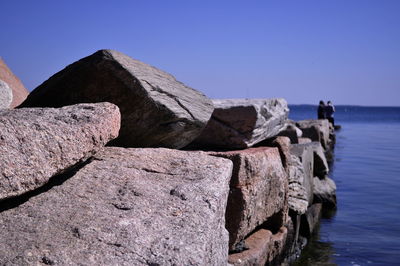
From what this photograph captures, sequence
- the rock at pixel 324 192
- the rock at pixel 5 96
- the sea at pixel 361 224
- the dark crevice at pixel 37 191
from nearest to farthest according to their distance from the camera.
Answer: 1. the dark crevice at pixel 37 191
2. the rock at pixel 5 96
3. the sea at pixel 361 224
4. the rock at pixel 324 192

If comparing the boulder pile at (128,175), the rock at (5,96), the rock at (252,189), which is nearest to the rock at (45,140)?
the boulder pile at (128,175)

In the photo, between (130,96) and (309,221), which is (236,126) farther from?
(309,221)

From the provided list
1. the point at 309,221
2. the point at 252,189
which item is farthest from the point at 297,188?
the point at 252,189

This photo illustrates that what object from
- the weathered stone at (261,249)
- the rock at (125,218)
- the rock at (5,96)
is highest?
the rock at (5,96)

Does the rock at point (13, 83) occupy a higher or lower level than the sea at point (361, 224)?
higher

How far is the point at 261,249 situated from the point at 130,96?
1870 millimetres

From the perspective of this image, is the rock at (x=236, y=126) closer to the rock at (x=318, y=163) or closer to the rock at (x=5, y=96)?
the rock at (x=5, y=96)

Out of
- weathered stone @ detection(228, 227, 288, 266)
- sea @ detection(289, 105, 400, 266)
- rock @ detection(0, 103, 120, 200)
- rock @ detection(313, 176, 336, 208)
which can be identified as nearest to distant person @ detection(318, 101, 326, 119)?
sea @ detection(289, 105, 400, 266)

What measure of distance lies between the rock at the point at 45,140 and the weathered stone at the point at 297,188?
11.0ft

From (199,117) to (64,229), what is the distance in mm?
1747

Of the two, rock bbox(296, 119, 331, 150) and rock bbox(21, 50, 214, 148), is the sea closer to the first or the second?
rock bbox(296, 119, 331, 150)

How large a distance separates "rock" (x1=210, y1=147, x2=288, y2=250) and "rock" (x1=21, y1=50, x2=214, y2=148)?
549mm

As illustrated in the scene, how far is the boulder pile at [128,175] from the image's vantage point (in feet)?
7.34

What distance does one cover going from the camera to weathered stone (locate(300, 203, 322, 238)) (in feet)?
22.9
